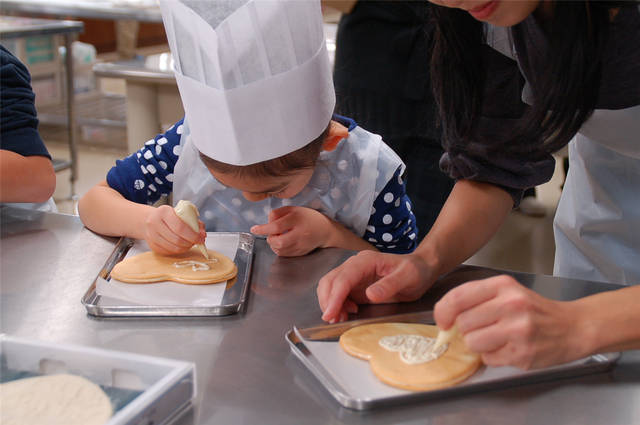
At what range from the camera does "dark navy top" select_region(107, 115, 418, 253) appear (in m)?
1.21

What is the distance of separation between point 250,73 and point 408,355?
0.44m

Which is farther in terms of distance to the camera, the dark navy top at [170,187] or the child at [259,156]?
the dark navy top at [170,187]

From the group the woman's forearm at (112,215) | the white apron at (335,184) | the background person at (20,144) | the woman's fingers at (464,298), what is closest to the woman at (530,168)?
the woman's fingers at (464,298)

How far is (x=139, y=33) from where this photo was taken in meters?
7.60

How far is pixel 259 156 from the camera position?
3.11ft

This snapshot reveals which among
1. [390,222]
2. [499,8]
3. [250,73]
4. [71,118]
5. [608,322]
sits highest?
[499,8]

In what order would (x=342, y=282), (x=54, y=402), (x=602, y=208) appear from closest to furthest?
(x=54, y=402) < (x=342, y=282) < (x=602, y=208)

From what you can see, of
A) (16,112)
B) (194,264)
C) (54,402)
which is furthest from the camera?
(16,112)

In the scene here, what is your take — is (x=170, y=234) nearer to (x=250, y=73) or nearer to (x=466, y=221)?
(x=250, y=73)

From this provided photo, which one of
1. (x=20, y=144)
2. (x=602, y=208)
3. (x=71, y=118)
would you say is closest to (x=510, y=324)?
(x=602, y=208)

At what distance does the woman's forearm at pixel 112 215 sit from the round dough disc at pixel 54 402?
435mm

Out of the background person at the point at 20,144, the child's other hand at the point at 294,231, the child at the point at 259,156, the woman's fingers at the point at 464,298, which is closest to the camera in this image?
the woman's fingers at the point at 464,298

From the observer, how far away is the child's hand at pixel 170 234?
92 centimetres

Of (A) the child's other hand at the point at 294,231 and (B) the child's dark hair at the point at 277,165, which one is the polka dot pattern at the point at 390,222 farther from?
(B) the child's dark hair at the point at 277,165
